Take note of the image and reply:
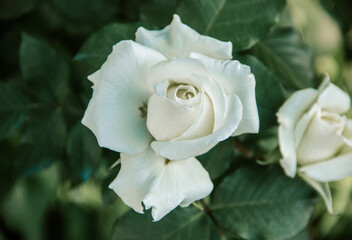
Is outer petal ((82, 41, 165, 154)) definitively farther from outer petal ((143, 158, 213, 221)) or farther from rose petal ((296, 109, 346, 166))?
rose petal ((296, 109, 346, 166))

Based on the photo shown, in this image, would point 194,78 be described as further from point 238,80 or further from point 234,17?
point 234,17

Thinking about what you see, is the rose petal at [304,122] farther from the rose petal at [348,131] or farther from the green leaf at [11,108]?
the green leaf at [11,108]

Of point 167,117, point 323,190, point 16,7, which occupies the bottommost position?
point 16,7

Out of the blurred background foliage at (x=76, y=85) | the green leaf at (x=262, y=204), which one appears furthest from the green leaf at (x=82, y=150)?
the green leaf at (x=262, y=204)

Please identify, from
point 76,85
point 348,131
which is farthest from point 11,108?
point 348,131

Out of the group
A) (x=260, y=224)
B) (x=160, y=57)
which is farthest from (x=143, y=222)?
(x=160, y=57)

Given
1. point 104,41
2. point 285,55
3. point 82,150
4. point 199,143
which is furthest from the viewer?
point 285,55

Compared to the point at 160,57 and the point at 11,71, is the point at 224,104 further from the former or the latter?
the point at 11,71
